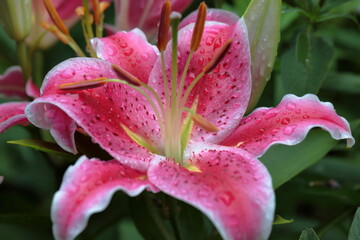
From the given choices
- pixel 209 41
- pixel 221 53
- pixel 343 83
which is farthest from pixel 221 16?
pixel 343 83

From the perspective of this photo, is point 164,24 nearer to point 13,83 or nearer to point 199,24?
point 199,24

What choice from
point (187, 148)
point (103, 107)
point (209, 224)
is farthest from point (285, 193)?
point (103, 107)

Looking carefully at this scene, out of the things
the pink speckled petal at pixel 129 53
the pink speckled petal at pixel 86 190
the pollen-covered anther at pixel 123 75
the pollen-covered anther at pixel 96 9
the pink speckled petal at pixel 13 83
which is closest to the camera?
the pink speckled petal at pixel 86 190


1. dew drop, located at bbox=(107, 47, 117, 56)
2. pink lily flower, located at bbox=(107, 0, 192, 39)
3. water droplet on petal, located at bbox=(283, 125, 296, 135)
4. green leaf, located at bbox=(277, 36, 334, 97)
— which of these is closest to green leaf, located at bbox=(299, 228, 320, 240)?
water droplet on petal, located at bbox=(283, 125, 296, 135)

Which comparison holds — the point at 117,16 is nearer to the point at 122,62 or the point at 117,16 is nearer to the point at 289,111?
the point at 122,62

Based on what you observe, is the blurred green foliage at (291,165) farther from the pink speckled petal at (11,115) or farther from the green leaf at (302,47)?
the pink speckled petal at (11,115)

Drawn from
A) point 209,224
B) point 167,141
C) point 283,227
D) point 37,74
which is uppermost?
point 167,141

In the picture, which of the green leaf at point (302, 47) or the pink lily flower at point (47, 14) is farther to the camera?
the pink lily flower at point (47, 14)

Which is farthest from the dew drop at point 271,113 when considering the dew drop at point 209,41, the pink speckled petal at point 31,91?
the pink speckled petal at point 31,91
